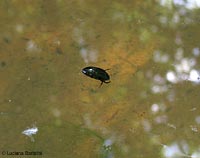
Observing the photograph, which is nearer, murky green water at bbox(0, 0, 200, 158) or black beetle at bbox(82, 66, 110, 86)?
murky green water at bbox(0, 0, 200, 158)

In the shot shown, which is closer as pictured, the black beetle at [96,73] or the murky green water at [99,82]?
the murky green water at [99,82]

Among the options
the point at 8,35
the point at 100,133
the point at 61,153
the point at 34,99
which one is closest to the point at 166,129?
the point at 100,133

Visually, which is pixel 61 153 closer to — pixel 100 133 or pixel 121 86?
pixel 100 133

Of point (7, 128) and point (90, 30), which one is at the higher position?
point (90, 30)
